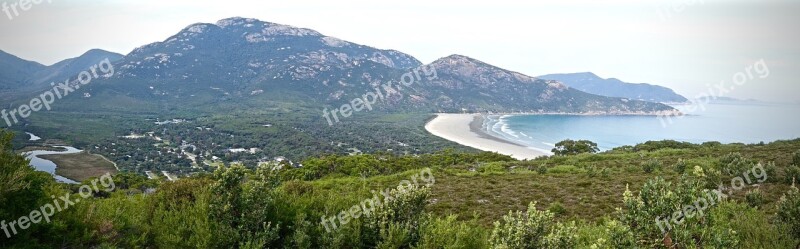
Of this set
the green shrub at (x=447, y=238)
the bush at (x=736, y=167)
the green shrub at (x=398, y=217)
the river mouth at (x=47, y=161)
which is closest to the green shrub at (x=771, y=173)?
the bush at (x=736, y=167)

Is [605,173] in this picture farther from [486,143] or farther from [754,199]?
[486,143]

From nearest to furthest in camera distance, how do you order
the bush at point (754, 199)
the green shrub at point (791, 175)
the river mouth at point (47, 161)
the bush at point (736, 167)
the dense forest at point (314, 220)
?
the dense forest at point (314, 220) < the bush at point (754, 199) < the green shrub at point (791, 175) < the bush at point (736, 167) < the river mouth at point (47, 161)

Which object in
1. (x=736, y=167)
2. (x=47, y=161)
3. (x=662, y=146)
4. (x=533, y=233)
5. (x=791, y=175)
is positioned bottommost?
(x=47, y=161)

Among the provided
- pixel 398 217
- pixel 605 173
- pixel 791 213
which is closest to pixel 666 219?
pixel 791 213

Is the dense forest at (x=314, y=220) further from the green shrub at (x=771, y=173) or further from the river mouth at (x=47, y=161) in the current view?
the river mouth at (x=47, y=161)

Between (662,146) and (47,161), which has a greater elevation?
(662,146)

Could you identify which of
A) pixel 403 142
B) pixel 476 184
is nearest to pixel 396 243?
pixel 476 184

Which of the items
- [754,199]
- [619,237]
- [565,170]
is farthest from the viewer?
[565,170]

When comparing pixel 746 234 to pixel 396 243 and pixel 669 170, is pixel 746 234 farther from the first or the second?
pixel 669 170
